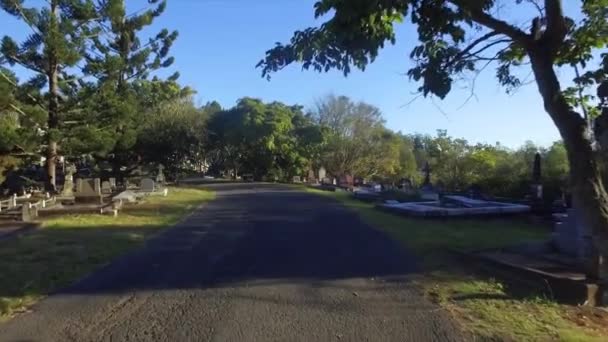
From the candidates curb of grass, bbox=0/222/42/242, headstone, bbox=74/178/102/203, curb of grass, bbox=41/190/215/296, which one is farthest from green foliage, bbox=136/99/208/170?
curb of grass, bbox=41/190/215/296

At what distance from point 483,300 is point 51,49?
21.6 m

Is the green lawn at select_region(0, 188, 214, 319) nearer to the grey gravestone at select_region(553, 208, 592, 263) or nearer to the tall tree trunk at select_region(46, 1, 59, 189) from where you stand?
the grey gravestone at select_region(553, 208, 592, 263)

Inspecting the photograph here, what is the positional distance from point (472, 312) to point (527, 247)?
4.38 meters

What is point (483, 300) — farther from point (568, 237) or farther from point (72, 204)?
point (72, 204)

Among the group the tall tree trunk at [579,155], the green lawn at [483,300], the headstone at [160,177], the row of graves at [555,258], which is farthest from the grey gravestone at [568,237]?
the headstone at [160,177]

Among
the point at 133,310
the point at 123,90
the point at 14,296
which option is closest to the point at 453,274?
the point at 133,310

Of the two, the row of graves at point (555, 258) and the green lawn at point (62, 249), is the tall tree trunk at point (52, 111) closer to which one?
the green lawn at point (62, 249)

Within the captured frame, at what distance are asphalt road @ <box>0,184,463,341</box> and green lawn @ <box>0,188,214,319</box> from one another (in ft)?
1.18

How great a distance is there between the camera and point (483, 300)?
669 centimetres

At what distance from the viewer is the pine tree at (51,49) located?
2361 cm

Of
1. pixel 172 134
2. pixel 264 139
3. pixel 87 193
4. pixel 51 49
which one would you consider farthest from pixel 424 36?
pixel 264 139

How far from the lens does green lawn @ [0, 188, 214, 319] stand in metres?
7.39

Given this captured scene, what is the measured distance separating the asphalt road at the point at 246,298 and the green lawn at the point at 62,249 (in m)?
0.36

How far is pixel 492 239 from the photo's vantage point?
11766 millimetres
